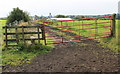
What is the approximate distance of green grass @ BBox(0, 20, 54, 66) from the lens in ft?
20.6

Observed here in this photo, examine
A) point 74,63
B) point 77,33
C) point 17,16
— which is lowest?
point 74,63

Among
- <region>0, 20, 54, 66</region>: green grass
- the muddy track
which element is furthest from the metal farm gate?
the muddy track

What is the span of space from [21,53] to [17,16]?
61.1 ft

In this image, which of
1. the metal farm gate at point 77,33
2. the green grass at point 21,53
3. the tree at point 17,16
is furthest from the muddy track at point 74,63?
Result: the tree at point 17,16

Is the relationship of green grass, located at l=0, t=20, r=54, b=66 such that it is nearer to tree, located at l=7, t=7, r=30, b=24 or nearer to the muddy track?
the muddy track

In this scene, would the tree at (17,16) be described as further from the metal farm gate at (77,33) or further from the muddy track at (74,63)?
the muddy track at (74,63)

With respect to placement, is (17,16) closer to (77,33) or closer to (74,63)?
(77,33)

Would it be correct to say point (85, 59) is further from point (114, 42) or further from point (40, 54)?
point (114, 42)

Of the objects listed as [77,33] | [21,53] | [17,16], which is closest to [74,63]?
[21,53]

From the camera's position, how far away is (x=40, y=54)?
23.4 feet

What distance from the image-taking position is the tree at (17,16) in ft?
81.7

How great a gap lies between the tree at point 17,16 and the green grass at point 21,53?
57.4 feet

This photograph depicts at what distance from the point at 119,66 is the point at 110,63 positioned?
1.29ft

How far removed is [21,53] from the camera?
730 cm
